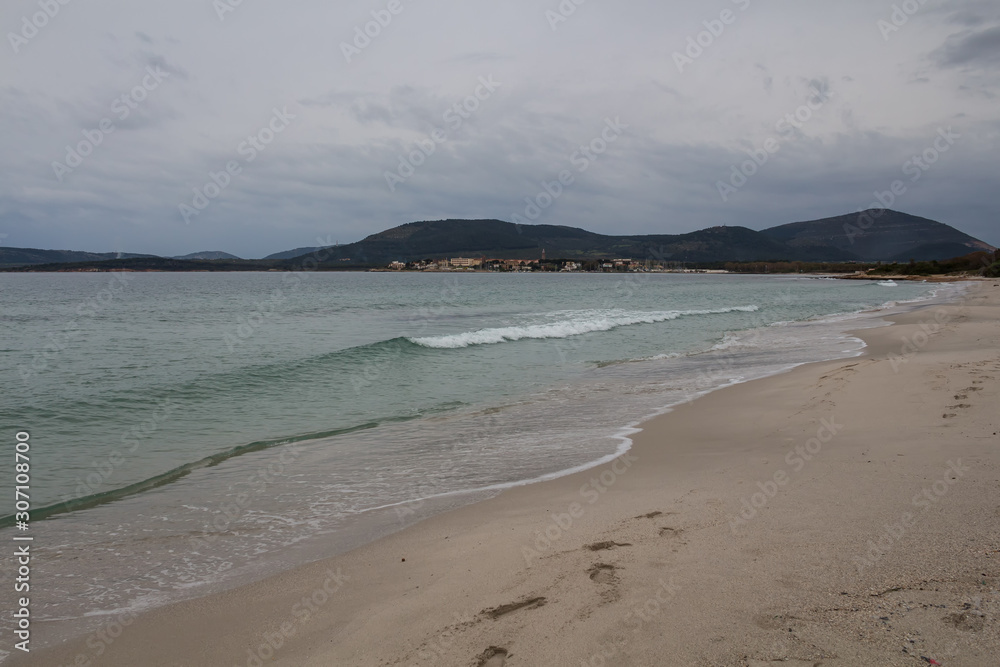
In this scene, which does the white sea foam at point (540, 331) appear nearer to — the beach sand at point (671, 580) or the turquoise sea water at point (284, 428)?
the turquoise sea water at point (284, 428)

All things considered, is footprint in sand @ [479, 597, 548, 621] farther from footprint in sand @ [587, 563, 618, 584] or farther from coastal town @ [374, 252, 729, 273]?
coastal town @ [374, 252, 729, 273]

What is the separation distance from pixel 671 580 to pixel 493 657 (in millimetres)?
1290

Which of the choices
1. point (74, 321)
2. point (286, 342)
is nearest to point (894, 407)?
point (286, 342)

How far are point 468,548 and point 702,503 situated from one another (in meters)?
2.15

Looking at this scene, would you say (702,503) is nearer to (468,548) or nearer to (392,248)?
(468,548)

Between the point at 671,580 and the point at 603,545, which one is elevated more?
the point at 671,580

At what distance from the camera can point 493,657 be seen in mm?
3121

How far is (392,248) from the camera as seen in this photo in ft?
598

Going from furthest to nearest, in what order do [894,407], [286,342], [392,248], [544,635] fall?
1. [392,248]
2. [286,342]
3. [894,407]
4. [544,635]

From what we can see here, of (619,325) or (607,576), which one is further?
(619,325)

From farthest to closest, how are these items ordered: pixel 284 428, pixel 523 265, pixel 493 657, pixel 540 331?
pixel 523 265
pixel 540 331
pixel 284 428
pixel 493 657

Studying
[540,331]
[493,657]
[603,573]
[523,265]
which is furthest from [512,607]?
[523,265]

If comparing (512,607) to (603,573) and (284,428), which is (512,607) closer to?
(603,573)

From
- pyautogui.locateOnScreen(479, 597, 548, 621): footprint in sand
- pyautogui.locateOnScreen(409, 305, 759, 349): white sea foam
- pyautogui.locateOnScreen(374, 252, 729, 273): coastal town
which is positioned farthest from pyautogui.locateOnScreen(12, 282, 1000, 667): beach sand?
pyautogui.locateOnScreen(374, 252, 729, 273): coastal town
